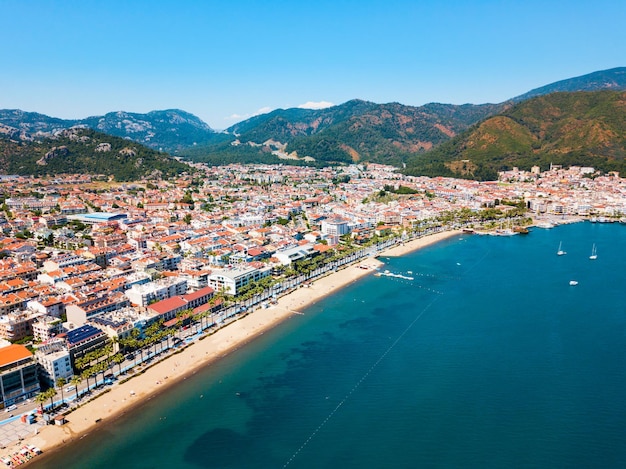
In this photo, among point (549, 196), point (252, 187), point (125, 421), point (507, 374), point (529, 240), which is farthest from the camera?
point (252, 187)

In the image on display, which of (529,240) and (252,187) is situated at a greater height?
(252,187)

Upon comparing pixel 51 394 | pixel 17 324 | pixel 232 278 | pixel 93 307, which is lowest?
pixel 51 394

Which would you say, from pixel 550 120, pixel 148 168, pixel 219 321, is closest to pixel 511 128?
pixel 550 120

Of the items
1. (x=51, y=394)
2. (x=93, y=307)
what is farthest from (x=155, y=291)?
(x=51, y=394)

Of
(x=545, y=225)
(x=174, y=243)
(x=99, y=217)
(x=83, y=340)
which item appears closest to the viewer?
(x=83, y=340)

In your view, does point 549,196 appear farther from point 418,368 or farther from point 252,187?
point 418,368

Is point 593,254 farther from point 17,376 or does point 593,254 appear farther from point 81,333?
point 17,376

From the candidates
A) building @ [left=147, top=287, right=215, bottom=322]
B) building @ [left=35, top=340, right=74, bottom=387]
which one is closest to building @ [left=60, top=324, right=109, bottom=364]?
building @ [left=35, top=340, right=74, bottom=387]
